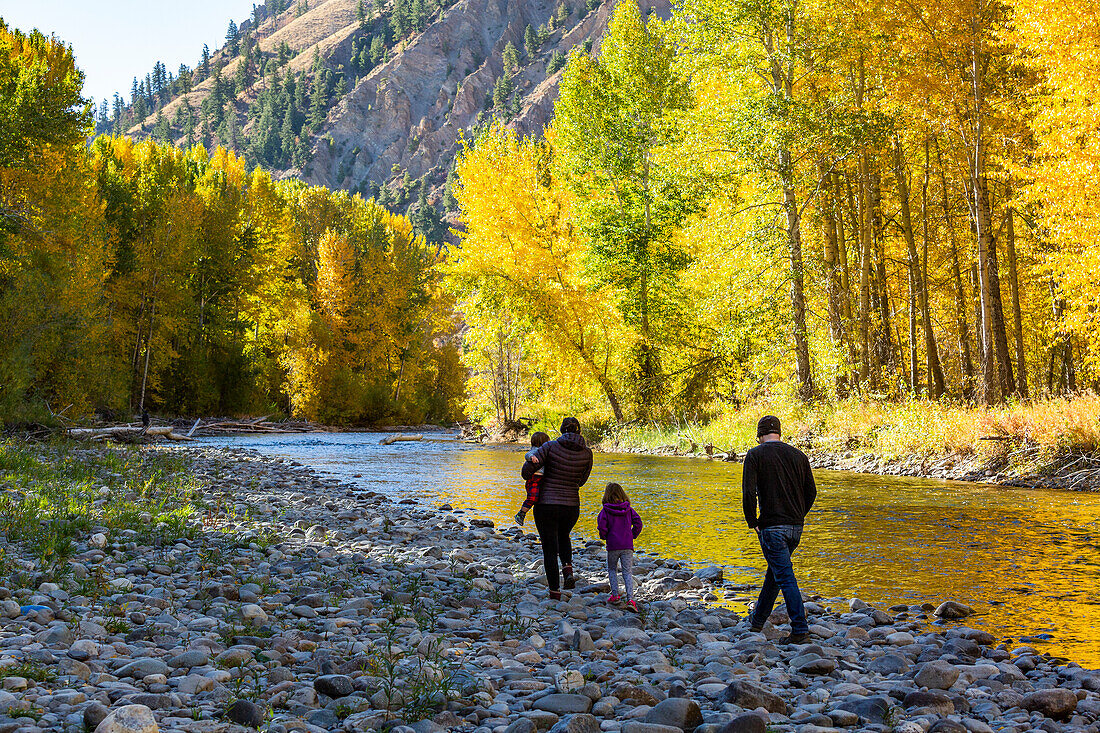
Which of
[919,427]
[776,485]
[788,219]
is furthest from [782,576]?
[788,219]

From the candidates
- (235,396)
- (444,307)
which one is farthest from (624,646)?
(444,307)

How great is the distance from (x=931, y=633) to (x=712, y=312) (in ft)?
63.4

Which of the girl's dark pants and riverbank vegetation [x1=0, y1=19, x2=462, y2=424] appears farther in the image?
riverbank vegetation [x1=0, y1=19, x2=462, y2=424]

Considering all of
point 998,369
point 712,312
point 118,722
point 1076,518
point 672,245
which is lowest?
point 1076,518

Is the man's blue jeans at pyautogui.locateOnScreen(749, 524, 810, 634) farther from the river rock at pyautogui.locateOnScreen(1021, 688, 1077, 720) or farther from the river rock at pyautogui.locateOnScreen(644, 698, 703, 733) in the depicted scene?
the river rock at pyautogui.locateOnScreen(644, 698, 703, 733)

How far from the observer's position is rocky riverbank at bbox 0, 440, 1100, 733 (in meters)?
4.55

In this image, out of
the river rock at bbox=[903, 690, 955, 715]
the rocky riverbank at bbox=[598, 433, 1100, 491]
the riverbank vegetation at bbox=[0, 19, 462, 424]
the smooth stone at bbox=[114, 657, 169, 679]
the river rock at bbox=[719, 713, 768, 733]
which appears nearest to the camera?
the river rock at bbox=[719, 713, 768, 733]

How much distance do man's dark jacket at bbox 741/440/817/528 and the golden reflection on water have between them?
1977 mm

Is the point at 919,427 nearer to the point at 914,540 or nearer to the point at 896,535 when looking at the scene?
the point at 896,535

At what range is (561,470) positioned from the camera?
859 cm

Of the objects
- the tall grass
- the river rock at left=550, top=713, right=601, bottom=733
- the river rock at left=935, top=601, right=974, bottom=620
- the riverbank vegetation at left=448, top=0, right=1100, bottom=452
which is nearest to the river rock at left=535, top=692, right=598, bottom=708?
the river rock at left=550, top=713, right=601, bottom=733

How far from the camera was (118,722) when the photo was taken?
12.9ft

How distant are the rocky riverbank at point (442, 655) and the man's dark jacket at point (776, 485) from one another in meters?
1.04

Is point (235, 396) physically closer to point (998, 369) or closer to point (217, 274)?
point (217, 274)
